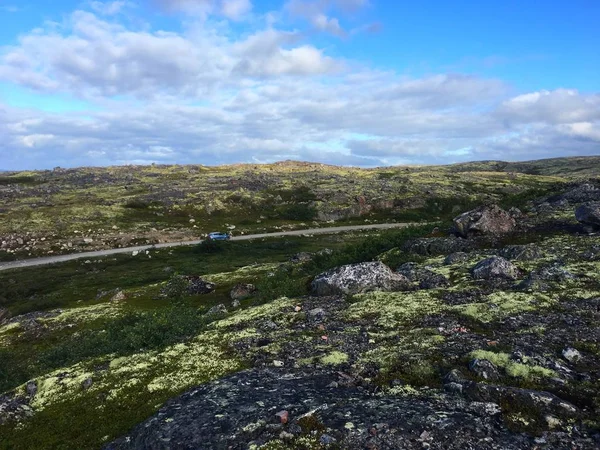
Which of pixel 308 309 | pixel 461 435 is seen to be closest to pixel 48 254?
pixel 308 309

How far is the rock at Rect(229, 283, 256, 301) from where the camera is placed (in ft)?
165

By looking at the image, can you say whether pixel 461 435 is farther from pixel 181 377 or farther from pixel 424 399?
pixel 181 377

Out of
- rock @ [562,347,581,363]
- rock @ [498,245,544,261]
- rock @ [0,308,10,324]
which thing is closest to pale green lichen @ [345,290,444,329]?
rock @ [562,347,581,363]

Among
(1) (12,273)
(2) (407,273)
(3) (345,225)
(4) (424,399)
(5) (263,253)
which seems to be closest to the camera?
(4) (424,399)

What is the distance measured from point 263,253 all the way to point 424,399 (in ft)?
302

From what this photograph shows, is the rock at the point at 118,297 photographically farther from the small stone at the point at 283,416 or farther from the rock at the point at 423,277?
the small stone at the point at 283,416

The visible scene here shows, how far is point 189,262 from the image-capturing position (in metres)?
96.9

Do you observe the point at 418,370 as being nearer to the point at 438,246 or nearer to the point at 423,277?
the point at 423,277

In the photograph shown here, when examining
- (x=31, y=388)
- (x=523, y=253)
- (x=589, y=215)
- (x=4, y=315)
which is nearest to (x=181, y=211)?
(x=4, y=315)

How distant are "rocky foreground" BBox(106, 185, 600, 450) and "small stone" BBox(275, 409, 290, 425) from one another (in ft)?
0.15

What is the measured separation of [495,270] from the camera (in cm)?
2983

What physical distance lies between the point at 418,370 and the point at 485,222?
3098 centimetres

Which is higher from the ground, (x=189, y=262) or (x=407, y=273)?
(x=407, y=273)

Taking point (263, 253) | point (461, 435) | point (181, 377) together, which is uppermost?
point (461, 435)
